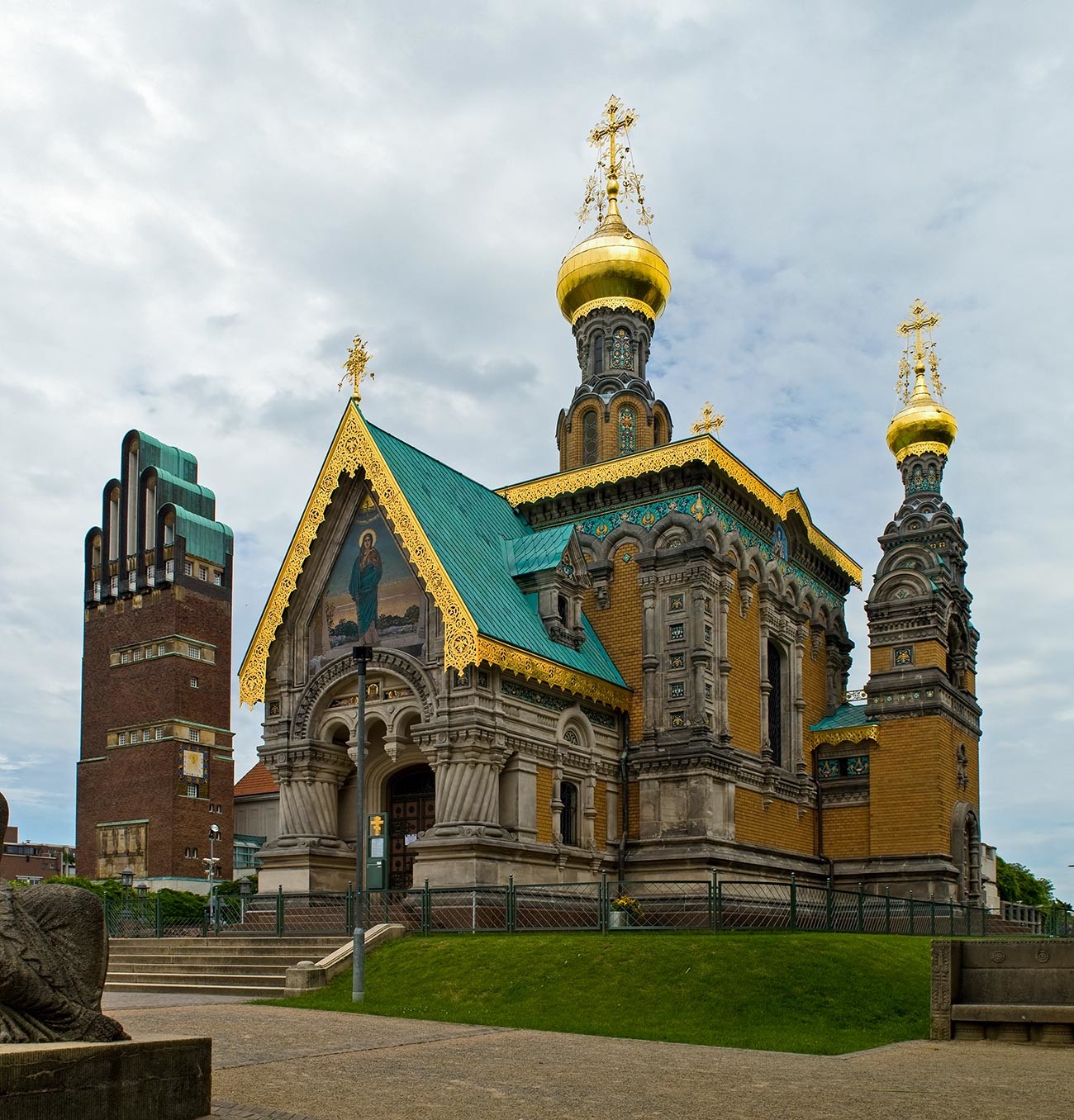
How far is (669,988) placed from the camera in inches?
613

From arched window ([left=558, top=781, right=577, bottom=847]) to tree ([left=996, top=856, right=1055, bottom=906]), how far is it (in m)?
36.0

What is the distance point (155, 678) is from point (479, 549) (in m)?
35.0

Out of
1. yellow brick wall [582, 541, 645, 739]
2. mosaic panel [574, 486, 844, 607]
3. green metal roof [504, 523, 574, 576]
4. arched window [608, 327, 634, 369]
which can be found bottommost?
yellow brick wall [582, 541, 645, 739]

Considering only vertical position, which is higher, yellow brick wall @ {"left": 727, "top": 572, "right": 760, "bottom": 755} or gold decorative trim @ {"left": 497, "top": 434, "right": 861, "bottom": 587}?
gold decorative trim @ {"left": 497, "top": 434, "right": 861, "bottom": 587}

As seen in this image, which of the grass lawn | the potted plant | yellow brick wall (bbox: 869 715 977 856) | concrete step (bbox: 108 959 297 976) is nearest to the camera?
the grass lawn

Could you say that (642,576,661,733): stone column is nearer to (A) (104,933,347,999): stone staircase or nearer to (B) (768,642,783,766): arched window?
(B) (768,642,783,766): arched window

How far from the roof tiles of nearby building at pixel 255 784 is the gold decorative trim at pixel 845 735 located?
36817mm

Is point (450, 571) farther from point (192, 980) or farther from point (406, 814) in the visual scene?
point (192, 980)

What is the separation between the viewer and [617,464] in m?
29.7

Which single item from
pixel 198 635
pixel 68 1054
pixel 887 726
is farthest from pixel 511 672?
pixel 198 635

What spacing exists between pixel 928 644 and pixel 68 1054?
93.6ft

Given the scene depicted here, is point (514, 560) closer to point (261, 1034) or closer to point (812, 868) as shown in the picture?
point (812, 868)

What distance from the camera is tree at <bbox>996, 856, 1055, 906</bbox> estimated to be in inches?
2393

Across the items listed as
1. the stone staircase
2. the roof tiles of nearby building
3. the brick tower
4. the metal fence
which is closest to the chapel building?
the metal fence
